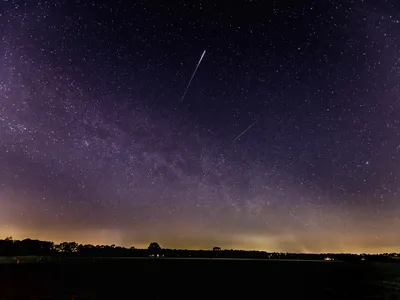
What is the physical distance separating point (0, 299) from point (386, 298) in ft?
185

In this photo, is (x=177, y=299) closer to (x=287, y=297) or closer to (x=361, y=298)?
(x=287, y=297)

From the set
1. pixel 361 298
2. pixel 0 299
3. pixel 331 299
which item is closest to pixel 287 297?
pixel 331 299

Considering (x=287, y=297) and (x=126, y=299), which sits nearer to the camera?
(x=126, y=299)

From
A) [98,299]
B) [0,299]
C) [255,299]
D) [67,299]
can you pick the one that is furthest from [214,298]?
[0,299]

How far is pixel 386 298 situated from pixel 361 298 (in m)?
4.79

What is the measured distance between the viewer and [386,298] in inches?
2457

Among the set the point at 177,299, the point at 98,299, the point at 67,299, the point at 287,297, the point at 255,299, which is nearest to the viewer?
the point at 67,299

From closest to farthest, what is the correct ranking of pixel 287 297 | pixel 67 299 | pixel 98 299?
pixel 67 299 → pixel 98 299 → pixel 287 297

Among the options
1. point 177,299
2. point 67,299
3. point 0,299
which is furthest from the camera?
point 177,299

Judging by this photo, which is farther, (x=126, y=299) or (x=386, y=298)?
(x=386, y=298)

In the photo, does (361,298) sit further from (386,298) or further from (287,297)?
(287,297)

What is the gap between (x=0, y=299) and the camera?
131 feet

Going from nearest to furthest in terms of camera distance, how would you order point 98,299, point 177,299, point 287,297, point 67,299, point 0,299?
1. point 0,299
2. point 67,299
3. point 98,299
4. point 177,299
5. point 287,297

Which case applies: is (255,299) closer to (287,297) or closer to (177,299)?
(287,297)
